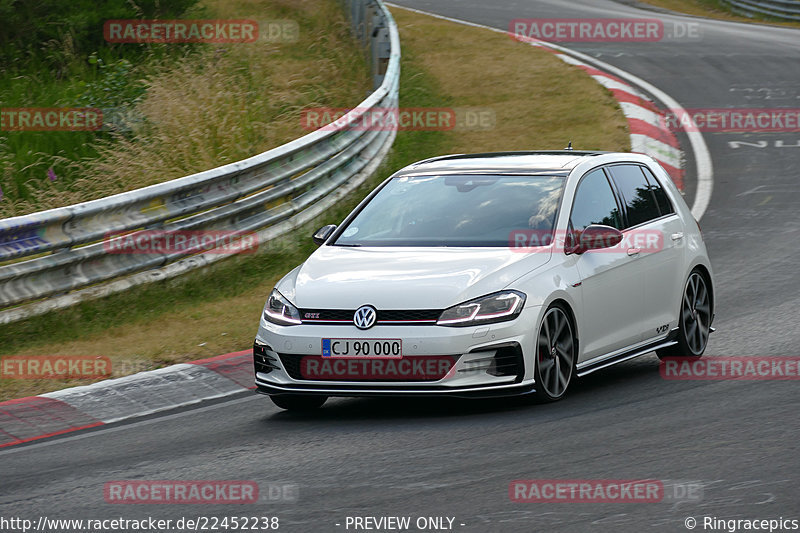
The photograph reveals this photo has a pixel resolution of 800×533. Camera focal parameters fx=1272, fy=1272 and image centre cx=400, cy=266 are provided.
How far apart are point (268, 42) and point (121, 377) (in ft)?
48.3

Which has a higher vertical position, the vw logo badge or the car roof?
the car roof

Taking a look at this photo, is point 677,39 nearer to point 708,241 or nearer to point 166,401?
point 708,241

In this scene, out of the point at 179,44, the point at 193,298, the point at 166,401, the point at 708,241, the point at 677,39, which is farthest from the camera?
the point at 677,39

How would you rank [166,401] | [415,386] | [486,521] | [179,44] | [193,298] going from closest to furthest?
[486,521]
[415,386]
[166,401]
[193,298]
[179,44]

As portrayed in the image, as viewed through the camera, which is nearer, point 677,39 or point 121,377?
point 121,377

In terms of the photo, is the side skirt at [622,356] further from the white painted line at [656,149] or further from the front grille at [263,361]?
the white painted line at [656,149]

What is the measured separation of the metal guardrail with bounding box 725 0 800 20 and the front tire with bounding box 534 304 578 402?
2906 cm

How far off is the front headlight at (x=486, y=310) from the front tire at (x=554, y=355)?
0.80 feet

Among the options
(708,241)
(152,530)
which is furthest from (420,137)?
(152,530)

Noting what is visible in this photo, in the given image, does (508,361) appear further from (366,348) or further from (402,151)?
(402,151)

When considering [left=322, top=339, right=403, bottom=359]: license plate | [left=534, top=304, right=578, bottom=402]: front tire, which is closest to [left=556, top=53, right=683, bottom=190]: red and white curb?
[left=534, top=304, right=578, bottom=402]: front tire

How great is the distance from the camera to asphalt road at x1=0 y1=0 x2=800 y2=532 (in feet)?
18.4

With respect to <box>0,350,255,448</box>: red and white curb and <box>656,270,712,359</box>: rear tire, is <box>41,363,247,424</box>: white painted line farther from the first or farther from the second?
<box>656,270,712,359</box>: rear tire

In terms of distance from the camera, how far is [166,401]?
Answer: 8422 millimetres
